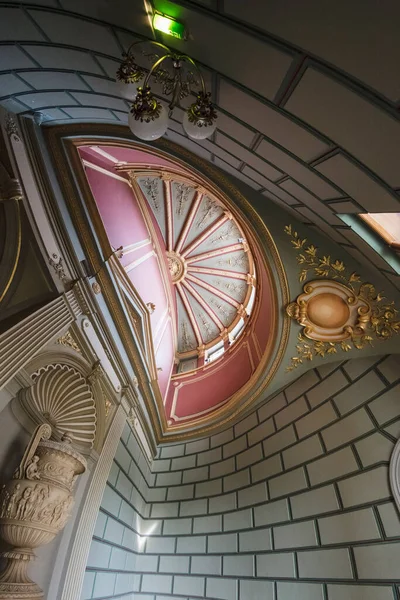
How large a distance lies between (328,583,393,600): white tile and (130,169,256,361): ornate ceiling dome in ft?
17.0

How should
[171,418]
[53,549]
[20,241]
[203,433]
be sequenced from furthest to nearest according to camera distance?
1. [171,418]
2. [203,433]
3. [20,241]
4. [53,549]

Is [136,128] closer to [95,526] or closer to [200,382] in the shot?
[95,526]

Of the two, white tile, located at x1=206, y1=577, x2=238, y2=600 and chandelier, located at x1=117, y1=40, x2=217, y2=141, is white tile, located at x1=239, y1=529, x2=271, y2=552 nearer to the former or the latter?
white tile, located at x1=206, y1=577, x2=238, y2=600

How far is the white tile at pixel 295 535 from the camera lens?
3.77m

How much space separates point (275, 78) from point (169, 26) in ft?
2.70

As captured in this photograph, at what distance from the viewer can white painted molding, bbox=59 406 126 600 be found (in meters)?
3.24

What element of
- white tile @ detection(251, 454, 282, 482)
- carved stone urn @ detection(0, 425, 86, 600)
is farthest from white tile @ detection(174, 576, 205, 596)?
carved stone urn @ detection(0, 425, 86, 600)

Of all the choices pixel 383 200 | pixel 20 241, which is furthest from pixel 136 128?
pixel 20 241

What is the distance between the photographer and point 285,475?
4.52 m

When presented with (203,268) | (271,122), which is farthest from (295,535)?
(203,268)

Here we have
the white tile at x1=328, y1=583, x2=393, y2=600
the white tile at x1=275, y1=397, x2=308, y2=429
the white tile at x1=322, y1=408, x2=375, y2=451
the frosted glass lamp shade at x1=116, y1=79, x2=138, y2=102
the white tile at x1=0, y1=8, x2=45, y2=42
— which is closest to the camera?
the frosted glass lamp shade at x1=116, y1=79, x2=138, y2=102

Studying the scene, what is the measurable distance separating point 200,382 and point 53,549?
15.5ft

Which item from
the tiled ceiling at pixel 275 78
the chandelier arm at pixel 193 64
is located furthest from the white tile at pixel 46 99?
the chandelier arm at pixel 193 64

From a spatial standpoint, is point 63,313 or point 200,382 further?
point 200,382
